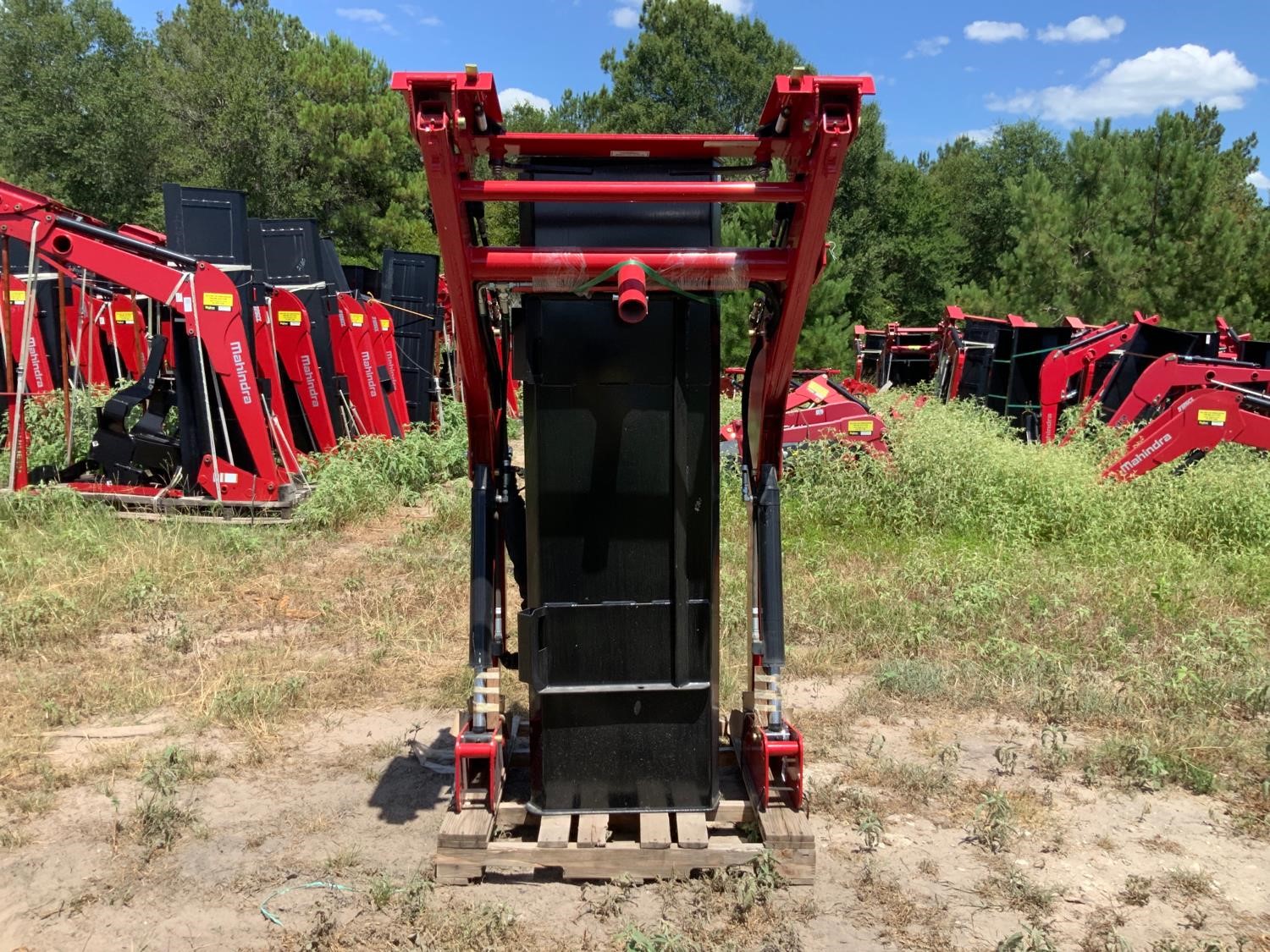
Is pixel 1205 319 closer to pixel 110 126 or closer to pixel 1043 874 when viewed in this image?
pixel 1043 874

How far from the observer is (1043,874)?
3.31m

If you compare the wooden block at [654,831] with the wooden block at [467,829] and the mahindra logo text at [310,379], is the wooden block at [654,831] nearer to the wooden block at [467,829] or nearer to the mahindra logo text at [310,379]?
the wooden block at [467,829]

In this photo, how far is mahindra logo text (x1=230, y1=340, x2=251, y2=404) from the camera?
26.2ft

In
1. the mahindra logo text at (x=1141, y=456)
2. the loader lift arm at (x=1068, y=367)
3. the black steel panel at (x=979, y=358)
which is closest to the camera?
the mahindra logo text at (x=1141, y=456)

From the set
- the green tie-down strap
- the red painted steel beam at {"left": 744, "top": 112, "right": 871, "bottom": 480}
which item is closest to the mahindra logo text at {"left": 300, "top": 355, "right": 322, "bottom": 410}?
the red painted steel beam at {"left": 744, "top": 112, "right": 871, "bottom": 480}

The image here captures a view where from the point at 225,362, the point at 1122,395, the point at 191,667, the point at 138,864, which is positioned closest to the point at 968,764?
the point at 138,864

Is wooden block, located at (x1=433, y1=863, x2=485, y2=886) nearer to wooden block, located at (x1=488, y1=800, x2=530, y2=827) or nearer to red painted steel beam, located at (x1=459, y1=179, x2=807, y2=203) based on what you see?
wooden block, located at (x1=488, y1=800, x2=530, y2=827)

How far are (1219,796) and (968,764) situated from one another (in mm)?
947

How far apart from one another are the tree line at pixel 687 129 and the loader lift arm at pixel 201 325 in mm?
9212

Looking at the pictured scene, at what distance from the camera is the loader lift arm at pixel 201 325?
763cm

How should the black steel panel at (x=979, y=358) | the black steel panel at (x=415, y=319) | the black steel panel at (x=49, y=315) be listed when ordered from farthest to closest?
the black steel panel at (x=979, y=358)
the black steel panel at (x=415, y=319)
the black steel panel at (x=49, y=315)

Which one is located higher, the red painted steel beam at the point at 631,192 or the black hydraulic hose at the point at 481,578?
the red painted steel beam at the point at 631,192

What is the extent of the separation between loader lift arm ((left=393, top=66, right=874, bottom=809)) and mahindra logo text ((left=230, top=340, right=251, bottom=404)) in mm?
5273

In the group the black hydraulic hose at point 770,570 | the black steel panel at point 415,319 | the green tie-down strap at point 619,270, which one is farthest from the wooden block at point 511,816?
the black steel panel at point 415,319
